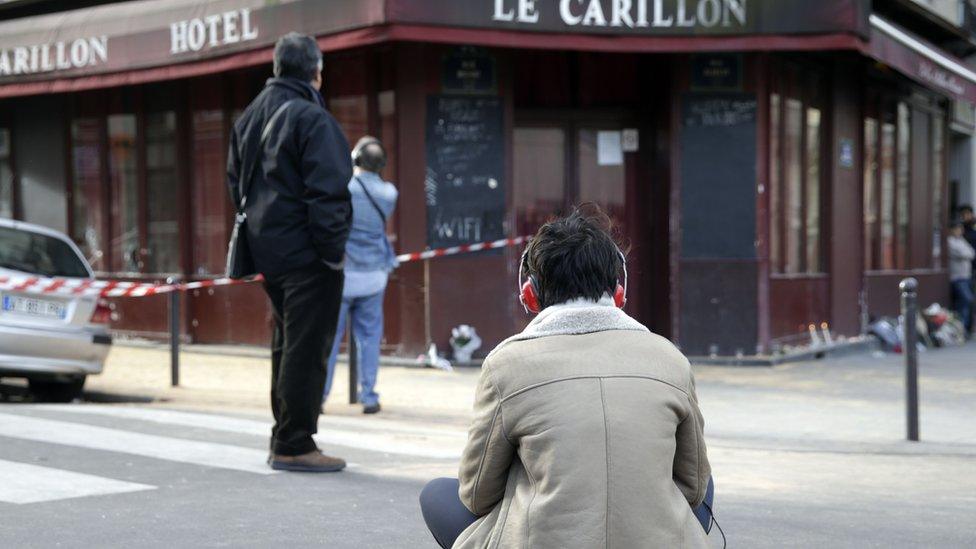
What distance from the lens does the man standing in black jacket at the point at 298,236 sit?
20.6 ft

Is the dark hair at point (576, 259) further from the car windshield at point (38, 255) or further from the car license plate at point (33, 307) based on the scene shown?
the car windshield at point (38, 255)

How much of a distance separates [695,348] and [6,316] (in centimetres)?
665

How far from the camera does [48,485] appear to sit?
20.3 feet

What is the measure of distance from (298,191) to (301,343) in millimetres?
705

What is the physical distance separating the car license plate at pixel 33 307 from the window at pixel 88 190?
Answer: 599cm

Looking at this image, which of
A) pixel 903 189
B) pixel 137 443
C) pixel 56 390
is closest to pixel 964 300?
pixel 903 189

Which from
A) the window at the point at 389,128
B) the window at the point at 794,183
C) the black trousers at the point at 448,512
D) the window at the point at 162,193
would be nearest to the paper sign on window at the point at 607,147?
the window at the point at 794,183

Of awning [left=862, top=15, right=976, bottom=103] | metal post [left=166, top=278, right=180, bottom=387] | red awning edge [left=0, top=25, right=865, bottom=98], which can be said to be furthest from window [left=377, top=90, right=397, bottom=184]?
awning [left=862, top=15, right=976, bottom=103]

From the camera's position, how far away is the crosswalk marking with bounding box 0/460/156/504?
5.93 m

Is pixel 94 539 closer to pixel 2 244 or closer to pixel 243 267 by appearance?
pixel 243 267

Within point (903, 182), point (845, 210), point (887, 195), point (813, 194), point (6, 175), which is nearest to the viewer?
point (813, 194)

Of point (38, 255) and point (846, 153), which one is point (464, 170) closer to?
point (38, 255)

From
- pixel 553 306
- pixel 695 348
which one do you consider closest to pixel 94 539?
pixel 553 306

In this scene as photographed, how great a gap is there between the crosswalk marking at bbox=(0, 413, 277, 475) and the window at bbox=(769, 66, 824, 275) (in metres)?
8.01
